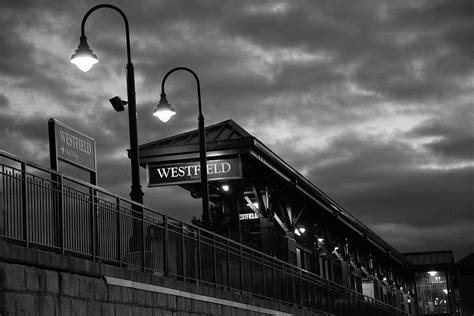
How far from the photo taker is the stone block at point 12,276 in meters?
13.9

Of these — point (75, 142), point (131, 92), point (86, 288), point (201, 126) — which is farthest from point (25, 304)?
point (201, 126)

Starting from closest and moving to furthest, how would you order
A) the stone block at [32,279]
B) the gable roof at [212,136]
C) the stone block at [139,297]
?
the stone block at [32,279], the stone block at [139,297], the gable roof at [212,136]

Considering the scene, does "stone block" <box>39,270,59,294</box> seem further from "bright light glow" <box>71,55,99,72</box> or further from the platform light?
the platform light

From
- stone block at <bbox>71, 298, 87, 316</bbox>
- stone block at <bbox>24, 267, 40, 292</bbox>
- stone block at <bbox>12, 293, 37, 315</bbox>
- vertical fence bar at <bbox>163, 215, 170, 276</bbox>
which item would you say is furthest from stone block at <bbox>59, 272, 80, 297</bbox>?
vertical fence bar at <bbox>163, 215, 170, 276</bbox>

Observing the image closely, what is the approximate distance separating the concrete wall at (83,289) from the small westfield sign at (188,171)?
35.9 ft

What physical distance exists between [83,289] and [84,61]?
22.0 feet

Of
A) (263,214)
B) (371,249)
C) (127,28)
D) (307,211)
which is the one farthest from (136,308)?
(371,249)

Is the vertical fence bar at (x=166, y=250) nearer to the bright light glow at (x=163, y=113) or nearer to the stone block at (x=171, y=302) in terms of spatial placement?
the stone block at (x=171, y=302)

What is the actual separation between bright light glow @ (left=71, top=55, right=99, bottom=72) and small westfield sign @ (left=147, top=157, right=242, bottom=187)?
1209 cm

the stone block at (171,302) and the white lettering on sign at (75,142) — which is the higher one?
the white lettering on sign at (75,142)

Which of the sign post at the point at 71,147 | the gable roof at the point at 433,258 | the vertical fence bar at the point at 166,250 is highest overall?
the gable roof at the point at 433,258

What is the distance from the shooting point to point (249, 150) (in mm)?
36188

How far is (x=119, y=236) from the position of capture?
63.8ft

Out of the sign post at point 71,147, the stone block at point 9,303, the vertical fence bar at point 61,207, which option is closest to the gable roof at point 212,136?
the sign post at point 71,147
